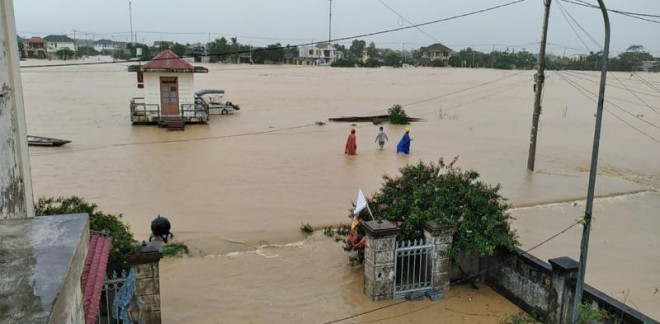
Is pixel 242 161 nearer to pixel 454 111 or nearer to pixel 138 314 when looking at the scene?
pixel 138 314

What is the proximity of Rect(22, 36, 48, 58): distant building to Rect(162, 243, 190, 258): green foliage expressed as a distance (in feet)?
444

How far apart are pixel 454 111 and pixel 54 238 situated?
43.6 m

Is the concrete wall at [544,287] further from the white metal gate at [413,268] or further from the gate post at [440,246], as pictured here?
the white metal gate at [413,268]

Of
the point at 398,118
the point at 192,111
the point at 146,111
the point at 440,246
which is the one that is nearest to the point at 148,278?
the point at 440,246

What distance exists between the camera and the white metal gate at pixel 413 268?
353 inches

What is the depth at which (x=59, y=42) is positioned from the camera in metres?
156

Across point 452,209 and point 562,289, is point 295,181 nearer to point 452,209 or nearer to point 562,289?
point 452,209

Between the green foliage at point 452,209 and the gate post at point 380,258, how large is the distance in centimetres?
69

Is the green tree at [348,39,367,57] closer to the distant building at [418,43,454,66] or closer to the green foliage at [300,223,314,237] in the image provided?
the distant building at [418,43,454,66]

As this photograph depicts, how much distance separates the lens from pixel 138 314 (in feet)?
24.5

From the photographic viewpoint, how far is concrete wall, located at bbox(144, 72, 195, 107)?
30391mm

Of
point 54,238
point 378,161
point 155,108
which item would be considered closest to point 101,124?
point 155,108

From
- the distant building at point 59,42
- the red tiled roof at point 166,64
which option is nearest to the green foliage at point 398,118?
the red tiled roof at point 166,64

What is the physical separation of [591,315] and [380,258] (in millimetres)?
3181
